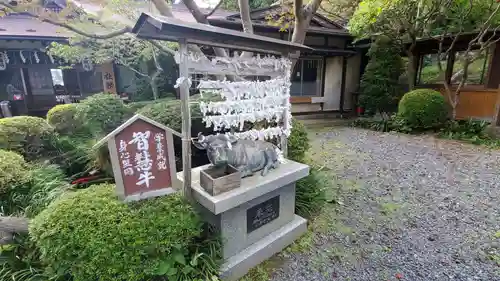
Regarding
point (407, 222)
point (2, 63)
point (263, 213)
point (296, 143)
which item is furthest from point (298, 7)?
point (2, 63)

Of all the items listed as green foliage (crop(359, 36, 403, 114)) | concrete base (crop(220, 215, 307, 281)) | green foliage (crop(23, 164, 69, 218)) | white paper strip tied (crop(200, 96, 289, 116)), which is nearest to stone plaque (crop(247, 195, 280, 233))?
concrete base (crop(220, 215, 307, 281))

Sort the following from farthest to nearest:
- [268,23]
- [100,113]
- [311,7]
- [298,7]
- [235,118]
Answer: [268,23]
[100,113]
[311,7]
[298,7]
[235,118]

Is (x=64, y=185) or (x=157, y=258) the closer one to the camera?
(x=157, y=258)

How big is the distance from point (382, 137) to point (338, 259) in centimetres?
620

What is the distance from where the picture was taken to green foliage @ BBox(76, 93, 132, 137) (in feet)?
14.4

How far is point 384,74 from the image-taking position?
9.66m

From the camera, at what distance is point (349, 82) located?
11609 millimetres

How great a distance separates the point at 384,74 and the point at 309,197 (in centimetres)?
806

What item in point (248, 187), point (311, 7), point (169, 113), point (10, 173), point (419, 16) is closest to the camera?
point (248, 187)

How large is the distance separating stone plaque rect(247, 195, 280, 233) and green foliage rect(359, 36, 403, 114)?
8.48m

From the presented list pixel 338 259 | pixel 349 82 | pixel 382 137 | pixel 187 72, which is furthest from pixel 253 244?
pixel 349 82

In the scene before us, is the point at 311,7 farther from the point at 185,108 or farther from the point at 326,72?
the point at 326,72

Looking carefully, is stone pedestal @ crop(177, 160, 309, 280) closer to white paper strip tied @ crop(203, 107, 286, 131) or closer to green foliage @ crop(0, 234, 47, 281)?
white paper strip tied @ crop(203, 107, 286, 131)

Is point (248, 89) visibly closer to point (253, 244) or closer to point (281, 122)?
point (281, 122)
